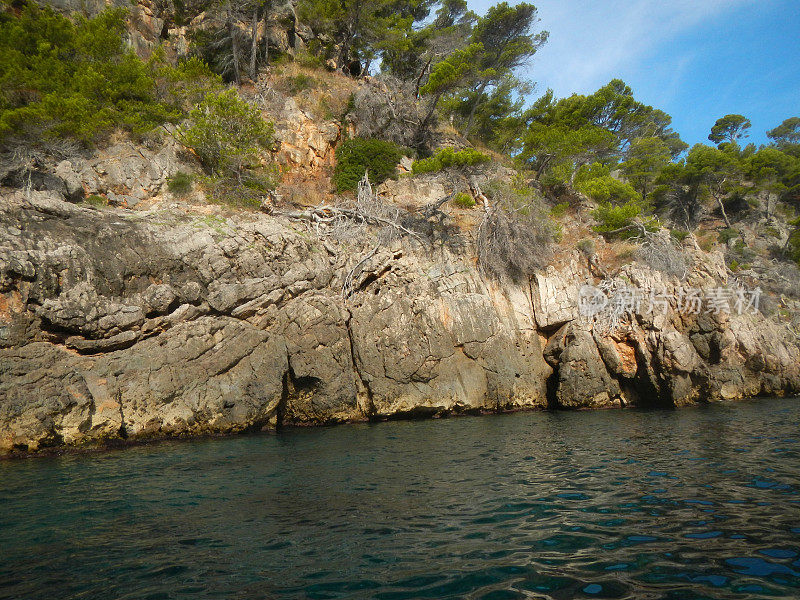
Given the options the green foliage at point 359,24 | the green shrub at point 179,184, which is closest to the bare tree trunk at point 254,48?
the green foliage at point 359,24

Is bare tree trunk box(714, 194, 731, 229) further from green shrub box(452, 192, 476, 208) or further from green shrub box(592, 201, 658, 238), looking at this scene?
green shrub box(452, 192, 476, 208)

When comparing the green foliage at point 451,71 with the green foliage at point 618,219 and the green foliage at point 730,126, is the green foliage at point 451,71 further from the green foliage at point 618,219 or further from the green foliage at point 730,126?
the green foliage at point 730,126

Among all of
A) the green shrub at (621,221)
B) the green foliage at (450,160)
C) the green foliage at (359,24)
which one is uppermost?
the green foliage at (359,24)

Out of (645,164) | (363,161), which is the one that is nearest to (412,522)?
(363,161)

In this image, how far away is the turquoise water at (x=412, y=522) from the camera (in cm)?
370

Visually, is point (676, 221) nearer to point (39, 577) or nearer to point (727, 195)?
point (727, 195)

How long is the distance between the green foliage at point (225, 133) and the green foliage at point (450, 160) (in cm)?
759

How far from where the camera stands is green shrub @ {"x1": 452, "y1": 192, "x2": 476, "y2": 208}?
→ 22266 millimetres

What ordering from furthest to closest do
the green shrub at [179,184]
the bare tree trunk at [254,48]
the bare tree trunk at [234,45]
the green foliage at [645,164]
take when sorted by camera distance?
the green foliage at [645,164] → the bare tree trunk at [254,48] → the bare tree trunk at [234,45] → the green shrub at [179,184]

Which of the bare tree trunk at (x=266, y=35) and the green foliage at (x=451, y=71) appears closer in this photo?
the green foliage at (x=451, y=71)

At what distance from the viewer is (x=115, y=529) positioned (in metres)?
5.17

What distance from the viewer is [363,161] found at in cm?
2394

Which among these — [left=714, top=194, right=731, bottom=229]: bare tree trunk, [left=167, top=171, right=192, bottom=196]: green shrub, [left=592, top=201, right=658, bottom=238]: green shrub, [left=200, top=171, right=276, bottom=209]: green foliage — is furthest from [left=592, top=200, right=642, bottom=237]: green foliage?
[left=167, top=171, right=192, bottom=196]: green shrub

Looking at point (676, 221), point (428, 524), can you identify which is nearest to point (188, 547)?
point (428, 524)
